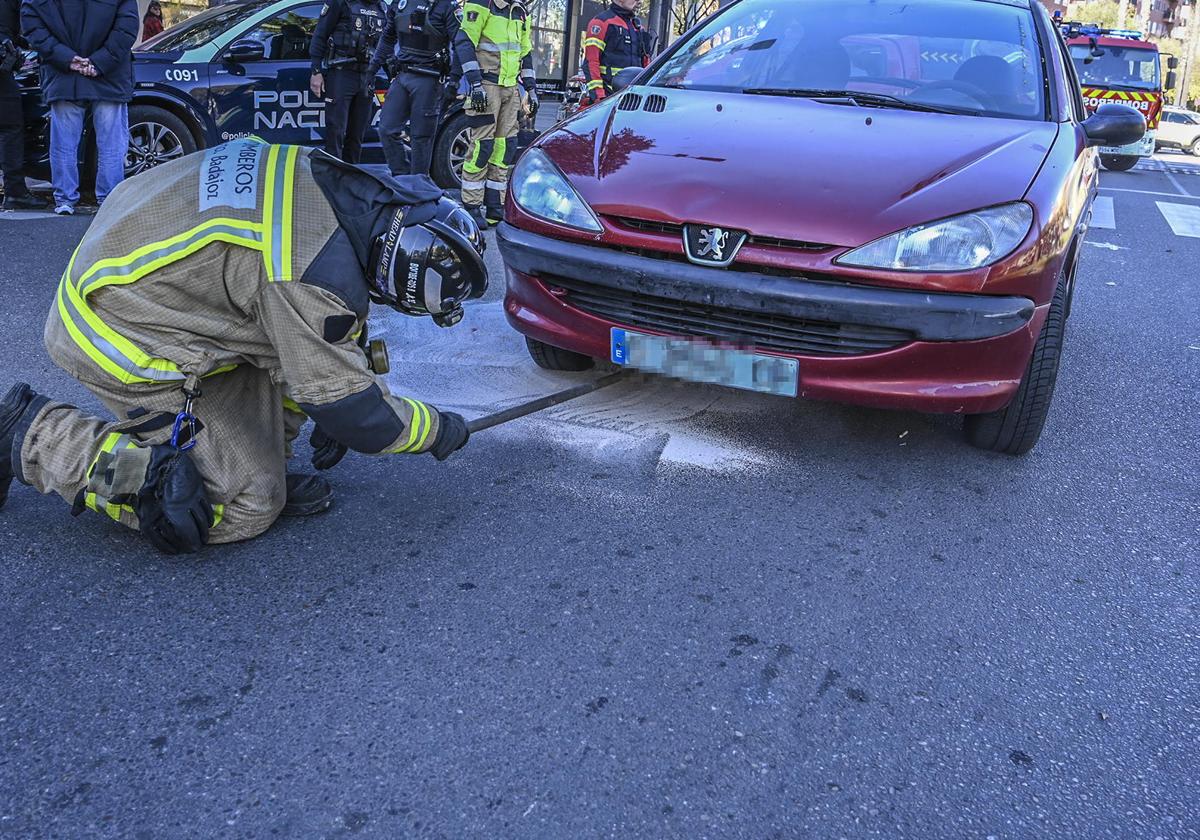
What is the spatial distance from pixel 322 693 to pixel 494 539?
75 centimetres

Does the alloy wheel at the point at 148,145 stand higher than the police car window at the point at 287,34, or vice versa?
the police car window at the point at 287,34

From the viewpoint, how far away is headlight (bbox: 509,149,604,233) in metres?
3.23

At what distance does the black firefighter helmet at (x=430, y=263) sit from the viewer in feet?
7.91

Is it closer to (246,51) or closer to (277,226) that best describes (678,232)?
(277,226)

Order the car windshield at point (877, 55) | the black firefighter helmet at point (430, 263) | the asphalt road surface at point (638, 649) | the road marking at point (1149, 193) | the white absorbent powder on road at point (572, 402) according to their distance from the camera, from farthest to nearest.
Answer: the road marking at point (1149, 193), the car windshield at point (877, 55), the white absorbent powder on road at point (572, 402), the black firefighter helmet at point (430, 263), the asphalt road surface at point (638, 649)

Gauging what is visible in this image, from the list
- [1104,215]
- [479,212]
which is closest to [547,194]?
[479,212]

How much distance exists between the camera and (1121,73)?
18516 millimetres

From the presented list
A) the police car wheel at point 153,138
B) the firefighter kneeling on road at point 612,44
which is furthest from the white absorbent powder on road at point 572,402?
the firefighter kneeling on road at point 612,44

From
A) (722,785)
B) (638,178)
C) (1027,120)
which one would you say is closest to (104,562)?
(722,785)

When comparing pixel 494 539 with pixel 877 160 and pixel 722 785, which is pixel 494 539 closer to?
pixel 722 785

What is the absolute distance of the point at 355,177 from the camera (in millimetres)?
2480

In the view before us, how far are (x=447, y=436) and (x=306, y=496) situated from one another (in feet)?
1.40

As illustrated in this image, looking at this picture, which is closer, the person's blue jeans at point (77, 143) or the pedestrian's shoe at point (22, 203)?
the person's blue jeans at point (77, 143)

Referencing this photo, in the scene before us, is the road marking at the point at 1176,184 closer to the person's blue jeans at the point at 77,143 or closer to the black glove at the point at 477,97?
the black glove at the point at 477,97
